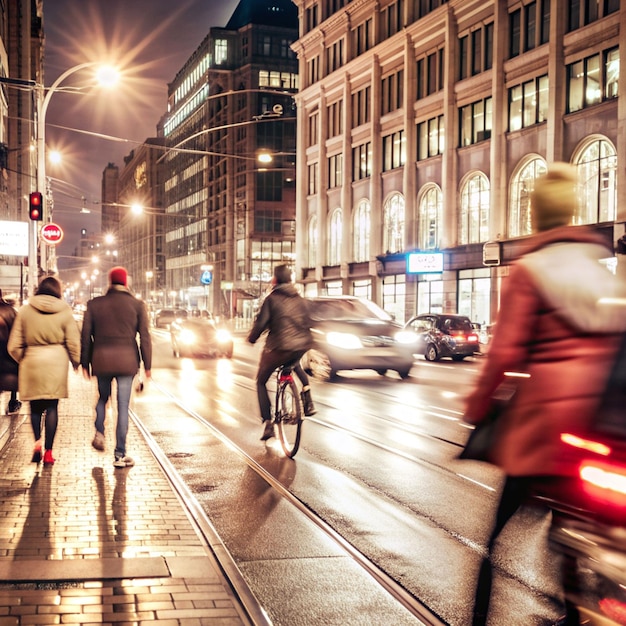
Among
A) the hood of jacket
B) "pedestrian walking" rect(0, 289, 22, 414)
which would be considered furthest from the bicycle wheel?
"pedestrian walking" rect(0, 289, 22, 414)

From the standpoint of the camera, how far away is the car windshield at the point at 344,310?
18766 mm

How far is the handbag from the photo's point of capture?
3814 millimetres

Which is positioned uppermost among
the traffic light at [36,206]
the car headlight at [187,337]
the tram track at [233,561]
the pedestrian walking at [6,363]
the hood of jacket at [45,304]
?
the traffic light at [36,206]

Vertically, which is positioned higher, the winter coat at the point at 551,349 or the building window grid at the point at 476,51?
the building window grid at the point at 476,51

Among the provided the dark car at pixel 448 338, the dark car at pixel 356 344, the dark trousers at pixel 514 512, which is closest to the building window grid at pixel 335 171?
the dark car at pixel 448 338

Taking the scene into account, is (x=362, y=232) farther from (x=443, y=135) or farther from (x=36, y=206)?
(x=36, y=206)

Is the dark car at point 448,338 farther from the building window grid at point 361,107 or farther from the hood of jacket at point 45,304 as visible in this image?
the building window grid at point 361,107

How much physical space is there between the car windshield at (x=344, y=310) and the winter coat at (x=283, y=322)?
31.7 ft

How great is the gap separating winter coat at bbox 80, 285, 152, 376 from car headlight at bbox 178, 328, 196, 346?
63.1 feet

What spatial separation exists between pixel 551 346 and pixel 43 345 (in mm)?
5657

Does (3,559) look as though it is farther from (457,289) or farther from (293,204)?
(293,204)

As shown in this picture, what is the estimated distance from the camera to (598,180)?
3359 centimetres

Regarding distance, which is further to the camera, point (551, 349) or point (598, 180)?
point (598, 180)

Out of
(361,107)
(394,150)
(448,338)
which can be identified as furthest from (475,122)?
(448,338)
